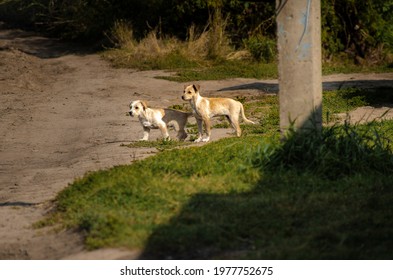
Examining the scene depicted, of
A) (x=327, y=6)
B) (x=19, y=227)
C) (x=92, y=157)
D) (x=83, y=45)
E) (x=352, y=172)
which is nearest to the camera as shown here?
(x=19, y=227)

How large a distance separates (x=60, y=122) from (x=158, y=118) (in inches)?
136

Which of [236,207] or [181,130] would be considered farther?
[181,130]

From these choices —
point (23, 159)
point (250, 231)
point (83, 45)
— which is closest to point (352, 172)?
point (250, 231)

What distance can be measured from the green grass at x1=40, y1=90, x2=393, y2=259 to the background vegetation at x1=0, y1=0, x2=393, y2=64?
14567 millimetres

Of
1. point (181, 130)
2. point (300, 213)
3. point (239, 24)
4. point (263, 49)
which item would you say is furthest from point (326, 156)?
point (239, 24)

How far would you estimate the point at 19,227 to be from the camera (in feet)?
33.1

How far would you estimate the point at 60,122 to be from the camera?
18.7 metres

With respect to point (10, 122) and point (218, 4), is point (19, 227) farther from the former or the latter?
point (218, 4)

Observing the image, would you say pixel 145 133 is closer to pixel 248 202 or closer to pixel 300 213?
pixel 248 202

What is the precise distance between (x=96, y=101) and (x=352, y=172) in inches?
442

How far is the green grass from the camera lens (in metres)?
8.21

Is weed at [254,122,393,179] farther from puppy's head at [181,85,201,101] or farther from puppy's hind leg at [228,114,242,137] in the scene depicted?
puppy's head at [181,85,201,101]

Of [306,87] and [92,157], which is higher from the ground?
[306,87]

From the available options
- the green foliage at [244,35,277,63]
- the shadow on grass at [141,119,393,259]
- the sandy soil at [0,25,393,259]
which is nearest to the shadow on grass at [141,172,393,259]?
the shadow on grass at [141,119,393,259]
